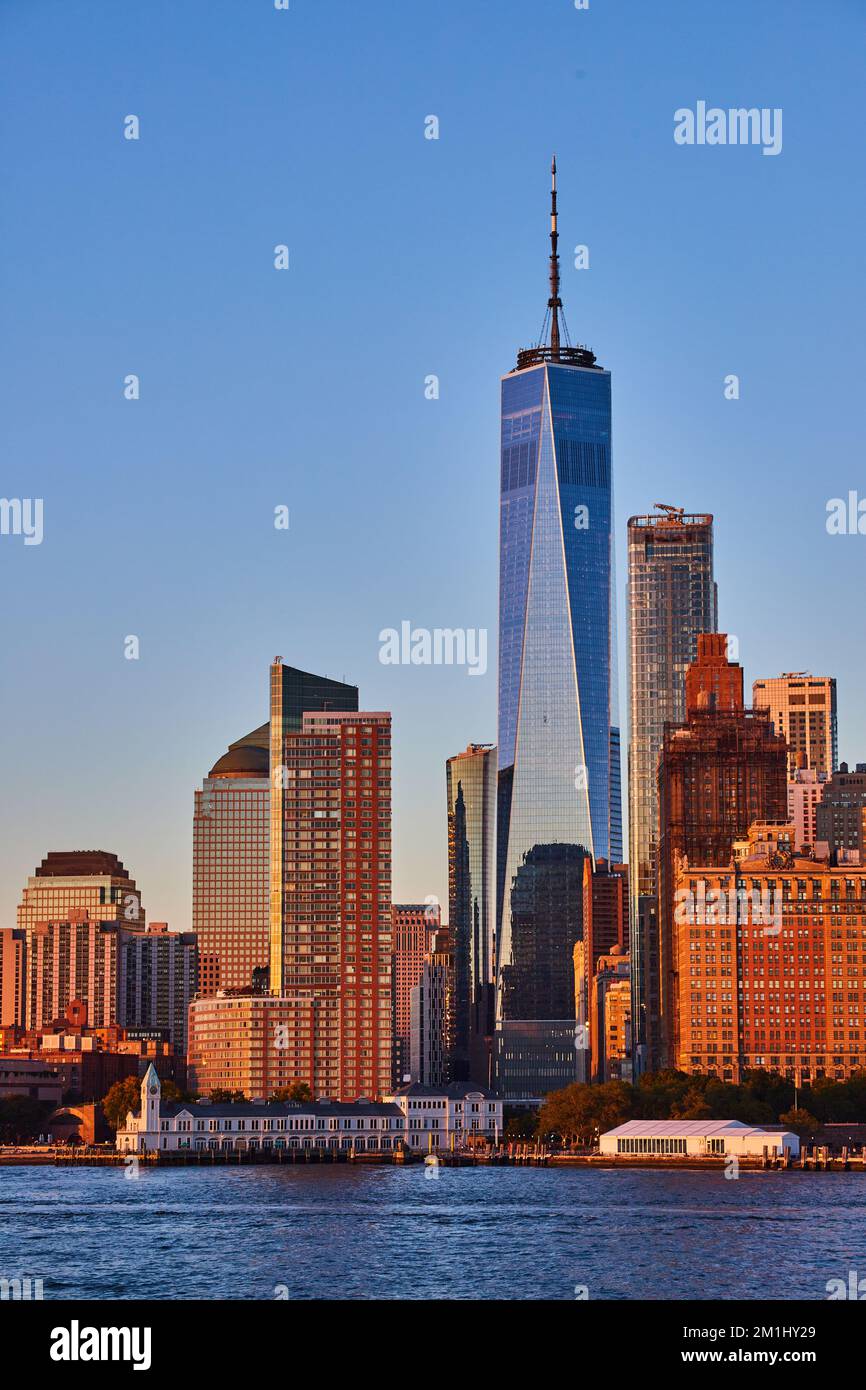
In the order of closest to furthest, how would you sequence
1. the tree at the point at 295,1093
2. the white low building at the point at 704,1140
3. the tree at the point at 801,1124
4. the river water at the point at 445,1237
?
1. the river water at the point at 445,1237
2. the white low building at the point at 704,1140
3. the tree at the point at 801,1124
4. the tree at the point at 295,1093

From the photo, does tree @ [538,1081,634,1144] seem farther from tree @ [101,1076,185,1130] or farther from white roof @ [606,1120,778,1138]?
tree @ [101,1076,185,1130]

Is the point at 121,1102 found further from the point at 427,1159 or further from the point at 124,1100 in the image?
the point at 427,1159

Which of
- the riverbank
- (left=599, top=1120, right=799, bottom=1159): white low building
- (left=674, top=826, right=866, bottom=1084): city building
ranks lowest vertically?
the riverbank

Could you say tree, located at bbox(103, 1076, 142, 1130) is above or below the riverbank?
above

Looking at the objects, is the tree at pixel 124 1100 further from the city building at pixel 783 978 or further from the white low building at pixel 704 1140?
the white low building at pixel 704 1140

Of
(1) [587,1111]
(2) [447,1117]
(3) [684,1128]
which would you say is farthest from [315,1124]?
(3) [684,1128]

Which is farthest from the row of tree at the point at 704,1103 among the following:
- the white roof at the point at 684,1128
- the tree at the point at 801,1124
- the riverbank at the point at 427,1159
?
the white roof at the point at 684,1128

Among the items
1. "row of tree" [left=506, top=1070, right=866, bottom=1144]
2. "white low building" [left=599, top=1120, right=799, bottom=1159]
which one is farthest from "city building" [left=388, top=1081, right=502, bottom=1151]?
"white low building" [left=599, top=1120, right=799, bottom=1159]
